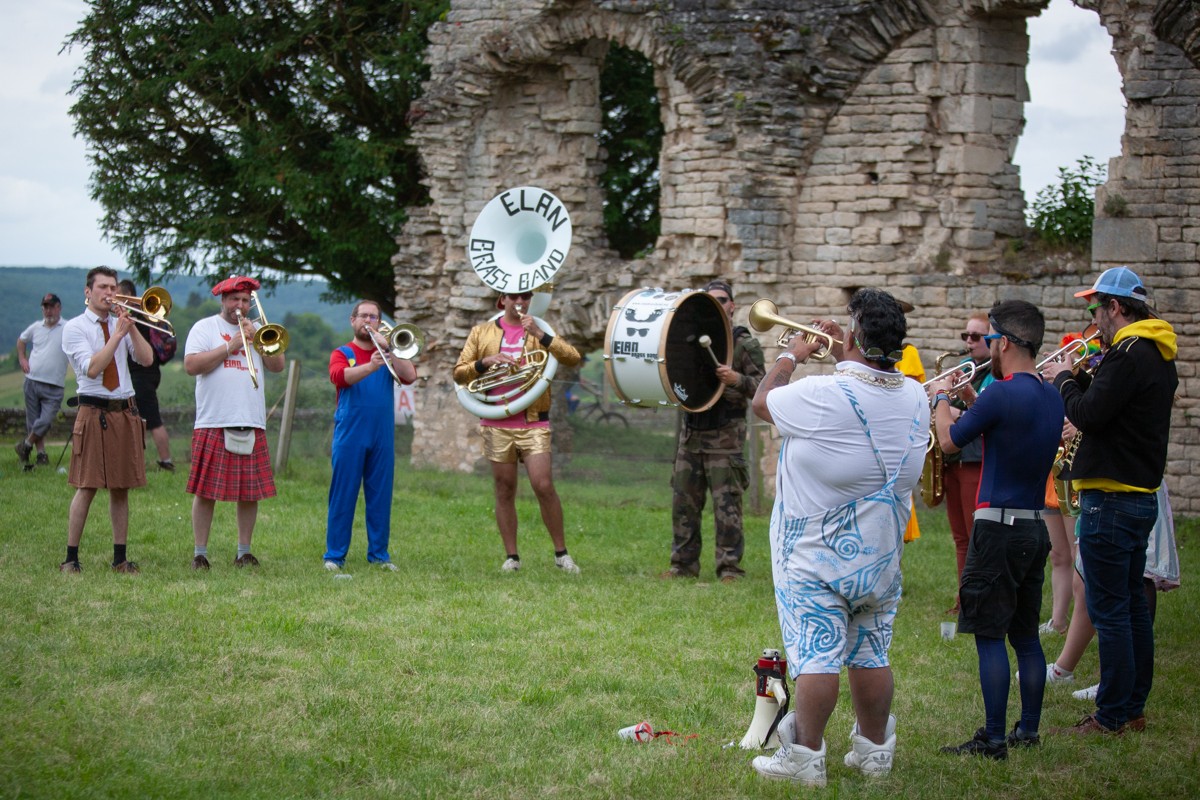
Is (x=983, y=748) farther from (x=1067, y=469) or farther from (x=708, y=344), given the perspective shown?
(x=708, y=344)

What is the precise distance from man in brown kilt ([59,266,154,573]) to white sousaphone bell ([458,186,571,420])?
7.01 feet

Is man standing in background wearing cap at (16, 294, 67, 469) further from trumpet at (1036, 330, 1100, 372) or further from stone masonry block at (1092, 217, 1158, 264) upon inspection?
stone masonry block at (1092, 217, 1158, 264)

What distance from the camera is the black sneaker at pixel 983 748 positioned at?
4984 millimetres

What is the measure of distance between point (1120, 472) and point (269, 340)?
512 cm

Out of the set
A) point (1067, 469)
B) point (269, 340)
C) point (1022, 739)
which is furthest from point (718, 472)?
point (1022, 739)

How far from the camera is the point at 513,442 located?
8695mm

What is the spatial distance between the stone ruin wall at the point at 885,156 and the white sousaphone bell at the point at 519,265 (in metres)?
5.01

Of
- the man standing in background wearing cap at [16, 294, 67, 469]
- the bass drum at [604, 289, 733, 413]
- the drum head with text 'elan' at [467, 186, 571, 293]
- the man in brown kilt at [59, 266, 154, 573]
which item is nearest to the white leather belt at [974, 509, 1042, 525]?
the bass drum at [604, 289, 733, 413]

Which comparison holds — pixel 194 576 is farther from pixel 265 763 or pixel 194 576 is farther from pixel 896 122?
pixel 896 122

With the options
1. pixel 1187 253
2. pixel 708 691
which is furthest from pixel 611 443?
pixel 708 691

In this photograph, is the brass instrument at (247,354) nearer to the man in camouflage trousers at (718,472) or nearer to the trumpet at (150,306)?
the trumpet at (150,306)

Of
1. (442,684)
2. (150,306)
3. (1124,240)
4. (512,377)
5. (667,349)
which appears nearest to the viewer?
(442,684)

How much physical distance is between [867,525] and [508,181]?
12.4 m

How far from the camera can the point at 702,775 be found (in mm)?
4699
